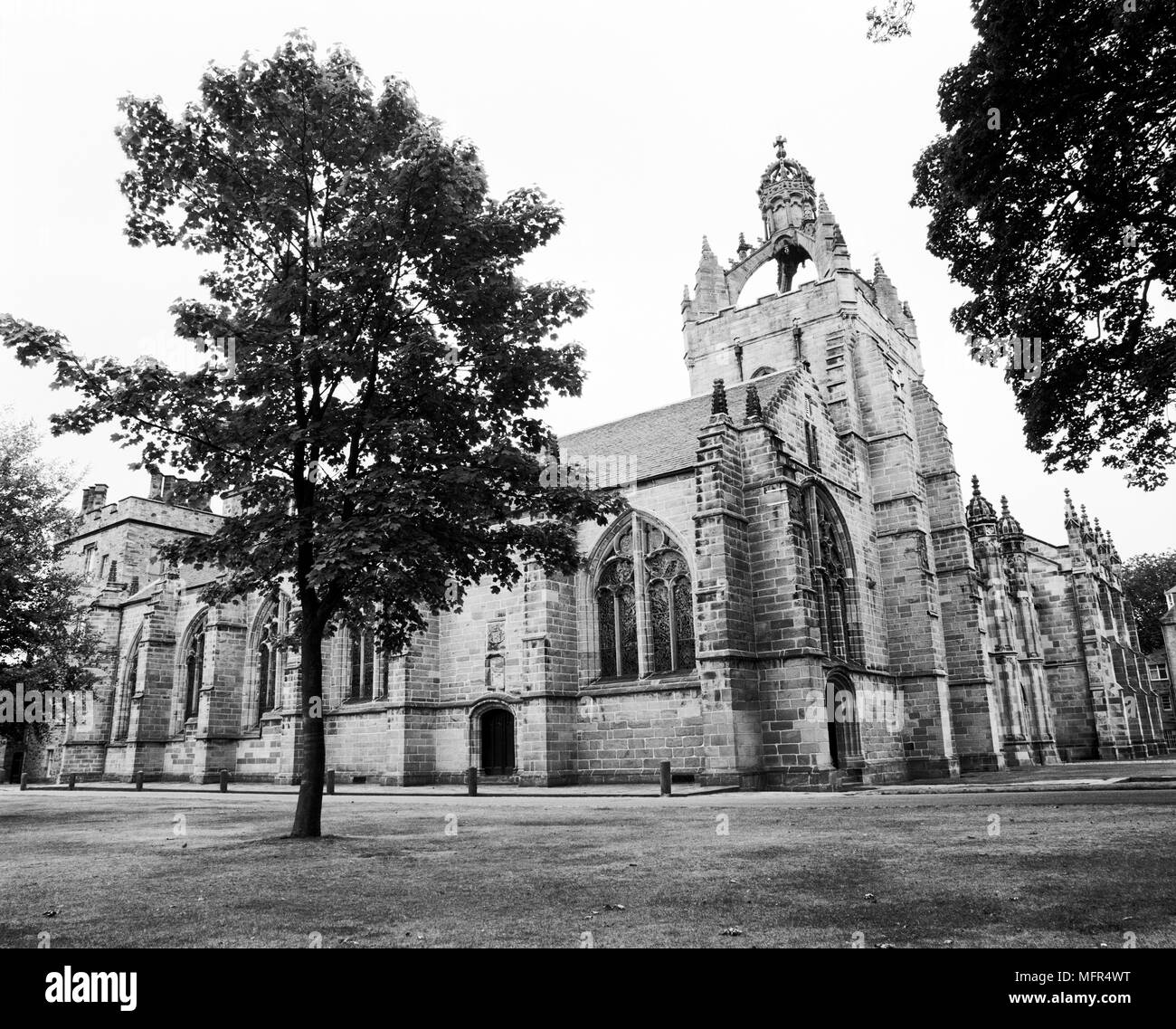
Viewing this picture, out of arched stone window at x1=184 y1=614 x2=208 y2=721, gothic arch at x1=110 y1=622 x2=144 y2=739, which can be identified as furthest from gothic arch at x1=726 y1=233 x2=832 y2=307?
gothic arch at x1=110 y1=622 x2=144 y2=739

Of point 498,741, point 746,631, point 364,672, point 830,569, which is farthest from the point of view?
point 364,672

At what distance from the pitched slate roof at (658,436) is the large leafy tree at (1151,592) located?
55.3 m

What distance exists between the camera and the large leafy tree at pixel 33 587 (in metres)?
20.0

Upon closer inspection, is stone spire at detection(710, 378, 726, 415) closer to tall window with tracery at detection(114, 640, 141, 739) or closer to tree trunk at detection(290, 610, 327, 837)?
tree trunk at detection(290, 610, 327, 837)

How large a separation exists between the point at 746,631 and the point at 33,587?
18674 mm

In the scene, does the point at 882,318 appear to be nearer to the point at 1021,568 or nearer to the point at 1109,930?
the point at 1021,568

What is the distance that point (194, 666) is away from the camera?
41.5 m

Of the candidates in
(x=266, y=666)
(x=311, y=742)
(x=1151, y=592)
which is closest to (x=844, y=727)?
(x=311, y=742)

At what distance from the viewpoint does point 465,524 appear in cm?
1341

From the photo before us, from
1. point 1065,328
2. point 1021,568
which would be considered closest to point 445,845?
point 1065,328

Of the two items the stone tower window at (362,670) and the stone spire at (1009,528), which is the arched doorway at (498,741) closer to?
the stone tower window at (362,670)

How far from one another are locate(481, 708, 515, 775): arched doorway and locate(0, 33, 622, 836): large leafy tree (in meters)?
15.6

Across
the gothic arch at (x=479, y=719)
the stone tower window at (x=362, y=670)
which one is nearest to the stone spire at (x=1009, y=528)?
the gothic arch at (x=479, y=719)

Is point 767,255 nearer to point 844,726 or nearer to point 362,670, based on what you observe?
point 844,726
